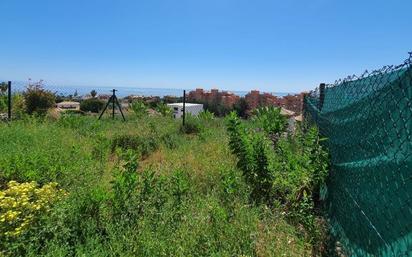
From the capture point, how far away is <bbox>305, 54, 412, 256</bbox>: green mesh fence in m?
1.87

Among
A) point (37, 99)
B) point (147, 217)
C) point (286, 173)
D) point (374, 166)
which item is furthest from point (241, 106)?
point (374, 166)

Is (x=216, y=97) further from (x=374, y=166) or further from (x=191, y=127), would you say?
(x=374, y=166)

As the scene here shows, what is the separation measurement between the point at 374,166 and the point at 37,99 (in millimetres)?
13531

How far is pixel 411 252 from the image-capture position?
171cm

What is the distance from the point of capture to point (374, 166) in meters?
2.24

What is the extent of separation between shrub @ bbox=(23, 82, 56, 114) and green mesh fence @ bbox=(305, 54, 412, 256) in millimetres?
12334

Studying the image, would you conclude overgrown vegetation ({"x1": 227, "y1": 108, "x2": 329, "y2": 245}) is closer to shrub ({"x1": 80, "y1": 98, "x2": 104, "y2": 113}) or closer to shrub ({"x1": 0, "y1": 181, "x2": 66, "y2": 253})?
shrub ({"x1": 0, "y1": 181, "x2": 66, "y2": 253})

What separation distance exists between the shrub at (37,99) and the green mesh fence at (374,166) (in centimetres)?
1233

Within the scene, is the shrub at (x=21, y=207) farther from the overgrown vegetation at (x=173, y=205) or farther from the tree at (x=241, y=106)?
the tree at (x=241, y=106)

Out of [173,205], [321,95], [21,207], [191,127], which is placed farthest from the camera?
[191,127]

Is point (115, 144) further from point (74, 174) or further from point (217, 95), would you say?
point (217, 95)

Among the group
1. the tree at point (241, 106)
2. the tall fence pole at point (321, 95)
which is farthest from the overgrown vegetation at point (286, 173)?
the tree at point (241, 106)

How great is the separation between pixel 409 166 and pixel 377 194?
1.55 feet

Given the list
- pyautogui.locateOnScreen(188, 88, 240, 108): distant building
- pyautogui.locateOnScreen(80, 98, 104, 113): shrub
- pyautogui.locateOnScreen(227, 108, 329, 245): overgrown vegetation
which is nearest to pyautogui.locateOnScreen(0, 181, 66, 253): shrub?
pyautogui.locateOnScreen(227, 108, 329, 245): overgrown vegetation
